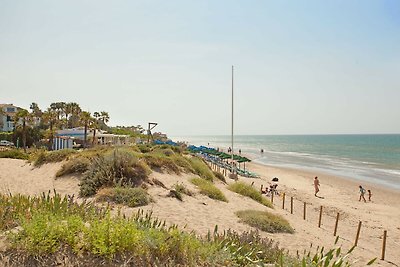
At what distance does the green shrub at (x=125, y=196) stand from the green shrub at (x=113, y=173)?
2.76 feet

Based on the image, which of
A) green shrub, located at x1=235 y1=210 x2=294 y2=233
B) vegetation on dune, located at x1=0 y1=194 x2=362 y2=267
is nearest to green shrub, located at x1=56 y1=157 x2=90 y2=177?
green shrub, located at x1=235 y1=210 x2=294 y2=233

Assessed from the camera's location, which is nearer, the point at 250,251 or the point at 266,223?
the point at 250,251

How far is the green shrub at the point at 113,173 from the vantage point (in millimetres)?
12586

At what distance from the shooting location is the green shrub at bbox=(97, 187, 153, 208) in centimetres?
1070

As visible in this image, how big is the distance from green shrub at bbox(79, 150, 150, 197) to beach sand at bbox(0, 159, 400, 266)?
0.80 m

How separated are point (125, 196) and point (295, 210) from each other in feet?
34.9

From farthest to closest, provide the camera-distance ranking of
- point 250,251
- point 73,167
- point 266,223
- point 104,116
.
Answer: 1. point 104,116
2. point 73,167
3. point 266,223
4. point 250,251

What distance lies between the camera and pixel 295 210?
1820 centimetres

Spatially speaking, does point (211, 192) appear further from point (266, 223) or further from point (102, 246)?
point (102, 246)

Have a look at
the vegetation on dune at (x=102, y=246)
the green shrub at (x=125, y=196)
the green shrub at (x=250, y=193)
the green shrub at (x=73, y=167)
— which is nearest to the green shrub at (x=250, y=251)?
the vegetation on dune at (x=102, y=246)

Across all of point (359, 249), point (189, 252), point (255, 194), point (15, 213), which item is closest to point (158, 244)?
point (189, 252)

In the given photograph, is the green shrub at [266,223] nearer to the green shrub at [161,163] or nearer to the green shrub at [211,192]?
the green shrub at [211,192]

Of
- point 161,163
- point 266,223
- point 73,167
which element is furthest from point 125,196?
point 161,163

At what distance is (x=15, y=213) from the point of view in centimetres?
552
